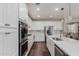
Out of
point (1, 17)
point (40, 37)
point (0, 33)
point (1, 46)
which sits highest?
point (1, 17)

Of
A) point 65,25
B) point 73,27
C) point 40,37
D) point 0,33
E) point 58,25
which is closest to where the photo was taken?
point 0,33

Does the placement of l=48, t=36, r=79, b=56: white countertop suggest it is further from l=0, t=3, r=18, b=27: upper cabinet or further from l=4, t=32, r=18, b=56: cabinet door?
l=0, t=3, r=18, b=27: upper cabinet

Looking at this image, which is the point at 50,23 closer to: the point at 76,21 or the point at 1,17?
the point at 76,21

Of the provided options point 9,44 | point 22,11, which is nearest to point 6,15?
point 9,44

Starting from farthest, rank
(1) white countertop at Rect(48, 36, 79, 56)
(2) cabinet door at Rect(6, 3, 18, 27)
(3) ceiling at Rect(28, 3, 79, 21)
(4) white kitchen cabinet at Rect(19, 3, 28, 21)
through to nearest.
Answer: (3) ceiling at Rect(28, 3, 79, 21)
(4) white kitchen cabinet at Rect(19, 3, 28, 21)
(2) cabinet door at Rect(6, 3, 18, 27)
(1) white countertop at Rect(48, 36, 79, 56)

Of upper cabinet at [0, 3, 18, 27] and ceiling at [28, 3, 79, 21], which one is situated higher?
ceiling at [28, 3, 79, 21]

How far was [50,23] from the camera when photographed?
10617 millimetres

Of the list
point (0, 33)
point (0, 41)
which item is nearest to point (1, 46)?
point (0, 41)

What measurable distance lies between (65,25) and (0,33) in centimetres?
740

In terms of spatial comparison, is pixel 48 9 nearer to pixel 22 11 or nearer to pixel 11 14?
pixel 22 11

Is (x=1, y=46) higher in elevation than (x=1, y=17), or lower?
lower

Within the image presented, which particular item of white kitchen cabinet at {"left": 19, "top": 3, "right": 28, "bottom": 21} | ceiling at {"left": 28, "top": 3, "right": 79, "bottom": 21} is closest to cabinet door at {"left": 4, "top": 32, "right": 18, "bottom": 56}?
white kitchen cabinet at {"left": 19, "top": 3, "right": 28, "bottom": 21}

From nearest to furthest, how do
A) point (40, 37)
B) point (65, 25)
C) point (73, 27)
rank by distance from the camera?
point (65, 25) → point (73, 27) → point (40, 37)

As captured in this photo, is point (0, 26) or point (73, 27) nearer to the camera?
point (0, 26)
